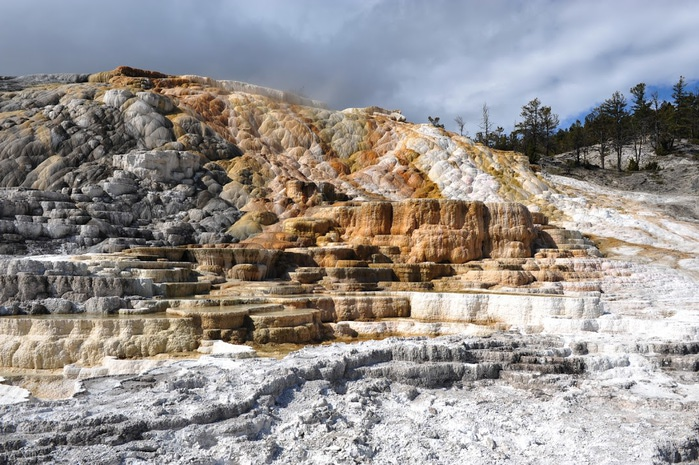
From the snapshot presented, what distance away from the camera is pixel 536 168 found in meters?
31.9

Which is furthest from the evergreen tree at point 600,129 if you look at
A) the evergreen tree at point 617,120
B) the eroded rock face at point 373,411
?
the eroded rock face at point 373,411

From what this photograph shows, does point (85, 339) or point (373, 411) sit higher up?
point (85, 339)

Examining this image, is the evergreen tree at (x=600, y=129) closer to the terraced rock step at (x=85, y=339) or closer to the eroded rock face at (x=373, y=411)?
the eroded rock face at (x=373, y=411)

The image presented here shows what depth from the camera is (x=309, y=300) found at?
43.6 ft

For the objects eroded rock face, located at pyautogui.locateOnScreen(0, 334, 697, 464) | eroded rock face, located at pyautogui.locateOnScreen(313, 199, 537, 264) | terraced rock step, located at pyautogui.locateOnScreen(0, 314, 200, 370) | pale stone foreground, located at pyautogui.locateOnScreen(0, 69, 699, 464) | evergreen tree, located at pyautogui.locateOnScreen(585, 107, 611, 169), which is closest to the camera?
eroded rock face, located at pyautogui.locateOnScreen(0, 334, 697, 464)

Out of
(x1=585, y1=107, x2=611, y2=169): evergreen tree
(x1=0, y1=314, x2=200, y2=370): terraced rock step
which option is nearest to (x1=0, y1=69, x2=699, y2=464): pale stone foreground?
(x1=0, y1=314, x2=200, y2=370): terraced rock step

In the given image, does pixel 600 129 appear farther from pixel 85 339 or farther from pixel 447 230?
pixel 85 339

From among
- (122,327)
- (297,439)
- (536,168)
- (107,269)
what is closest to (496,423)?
(297,439)

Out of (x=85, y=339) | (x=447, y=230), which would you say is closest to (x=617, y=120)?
(x=447, y=230)

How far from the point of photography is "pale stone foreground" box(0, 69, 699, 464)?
6668 millimetres

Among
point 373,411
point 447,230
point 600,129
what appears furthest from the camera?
point 600,129

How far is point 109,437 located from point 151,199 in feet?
57.9

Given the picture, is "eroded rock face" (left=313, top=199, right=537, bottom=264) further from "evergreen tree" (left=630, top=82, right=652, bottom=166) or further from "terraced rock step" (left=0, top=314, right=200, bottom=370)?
"evergreen tree" (left=630, top=82, right=652, bottom=166)

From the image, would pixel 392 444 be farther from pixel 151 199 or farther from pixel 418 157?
pixel 418 157
